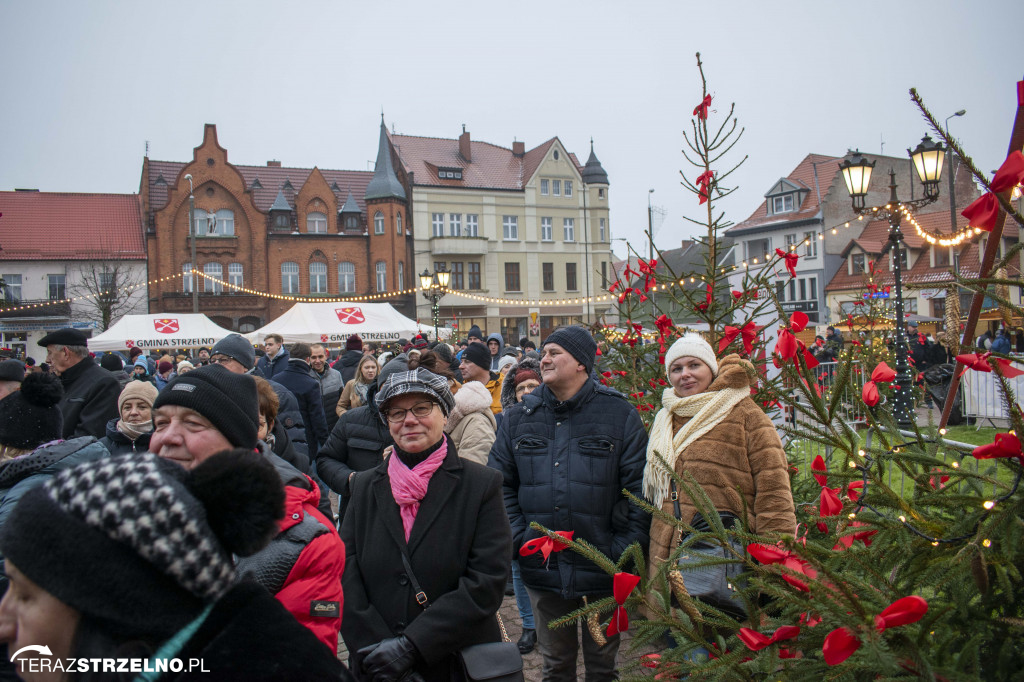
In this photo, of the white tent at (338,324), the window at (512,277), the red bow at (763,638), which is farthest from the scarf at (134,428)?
the window at (512,277)

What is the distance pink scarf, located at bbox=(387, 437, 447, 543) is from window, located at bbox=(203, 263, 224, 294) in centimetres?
4249

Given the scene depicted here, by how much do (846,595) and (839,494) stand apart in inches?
31.7

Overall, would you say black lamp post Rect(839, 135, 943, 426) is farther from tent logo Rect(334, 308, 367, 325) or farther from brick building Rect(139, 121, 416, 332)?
brick building Rect(139, 121, 416, 332)

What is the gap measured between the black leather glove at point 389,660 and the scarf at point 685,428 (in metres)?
1.37

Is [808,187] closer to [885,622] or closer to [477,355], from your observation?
[477,355]

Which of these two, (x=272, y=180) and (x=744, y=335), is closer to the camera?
(x=744, y=335)

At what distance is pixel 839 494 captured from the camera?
6.91 feet

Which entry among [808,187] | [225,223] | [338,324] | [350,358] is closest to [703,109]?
[350,358]

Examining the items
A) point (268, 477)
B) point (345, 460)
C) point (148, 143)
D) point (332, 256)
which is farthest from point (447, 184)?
point (268, 477)

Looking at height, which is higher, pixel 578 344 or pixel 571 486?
pixel 578 344

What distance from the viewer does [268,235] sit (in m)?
44.2

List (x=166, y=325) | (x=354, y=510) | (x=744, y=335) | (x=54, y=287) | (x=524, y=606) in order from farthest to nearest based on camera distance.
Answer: (x=54, y=287) → (x=166, y=325) → (x=524, y=606) → (x=744, y=335) → (x=354, y=510)

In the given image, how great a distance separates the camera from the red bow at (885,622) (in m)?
1.20

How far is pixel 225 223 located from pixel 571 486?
44395 mm
